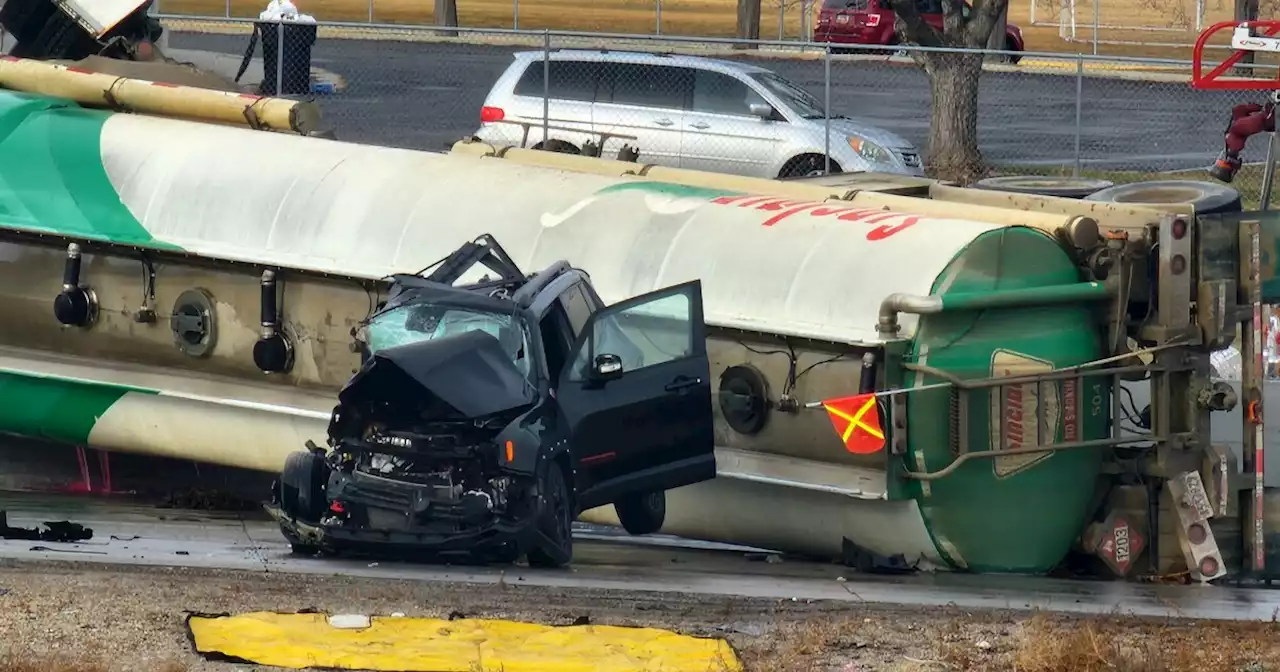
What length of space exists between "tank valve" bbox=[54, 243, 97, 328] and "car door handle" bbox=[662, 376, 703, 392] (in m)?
4.77

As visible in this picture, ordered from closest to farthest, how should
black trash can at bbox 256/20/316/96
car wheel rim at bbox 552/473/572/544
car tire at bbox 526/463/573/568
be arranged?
car tire at bbox 526/463/573/568, car wheel rim at bbox 552/473/572/544, black trash can at bbox 256/20/316/96

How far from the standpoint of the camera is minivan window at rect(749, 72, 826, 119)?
23.0 metres

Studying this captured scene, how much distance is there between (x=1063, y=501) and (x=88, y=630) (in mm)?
5916

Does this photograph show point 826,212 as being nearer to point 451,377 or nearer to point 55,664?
point 451,377

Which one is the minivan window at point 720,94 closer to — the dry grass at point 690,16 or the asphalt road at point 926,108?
the asphalt road at point 926,108

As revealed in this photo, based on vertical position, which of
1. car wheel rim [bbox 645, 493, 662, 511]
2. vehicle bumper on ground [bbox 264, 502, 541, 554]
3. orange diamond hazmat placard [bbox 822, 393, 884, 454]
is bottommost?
car wheel rim [bbox 645, 493, 662, 511]

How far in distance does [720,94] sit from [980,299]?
38.2 ft

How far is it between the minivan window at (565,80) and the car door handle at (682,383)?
Answer: 11.6 metres

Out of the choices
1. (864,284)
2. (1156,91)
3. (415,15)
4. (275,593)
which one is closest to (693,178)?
(864,284)

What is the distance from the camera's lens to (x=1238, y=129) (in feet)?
55.8

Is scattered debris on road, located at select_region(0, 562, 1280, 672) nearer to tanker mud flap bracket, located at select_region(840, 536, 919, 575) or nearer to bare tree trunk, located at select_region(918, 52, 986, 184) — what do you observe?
tanker mud flap bracket, located at select_region(840, 536, 919, 575)

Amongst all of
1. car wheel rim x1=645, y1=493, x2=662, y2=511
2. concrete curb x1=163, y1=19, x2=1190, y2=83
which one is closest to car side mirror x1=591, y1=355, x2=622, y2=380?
car wheel rim x1=645, y1=493, x2=662, y2=511

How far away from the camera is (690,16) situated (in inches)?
2291

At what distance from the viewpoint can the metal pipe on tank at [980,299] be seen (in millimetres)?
11688
